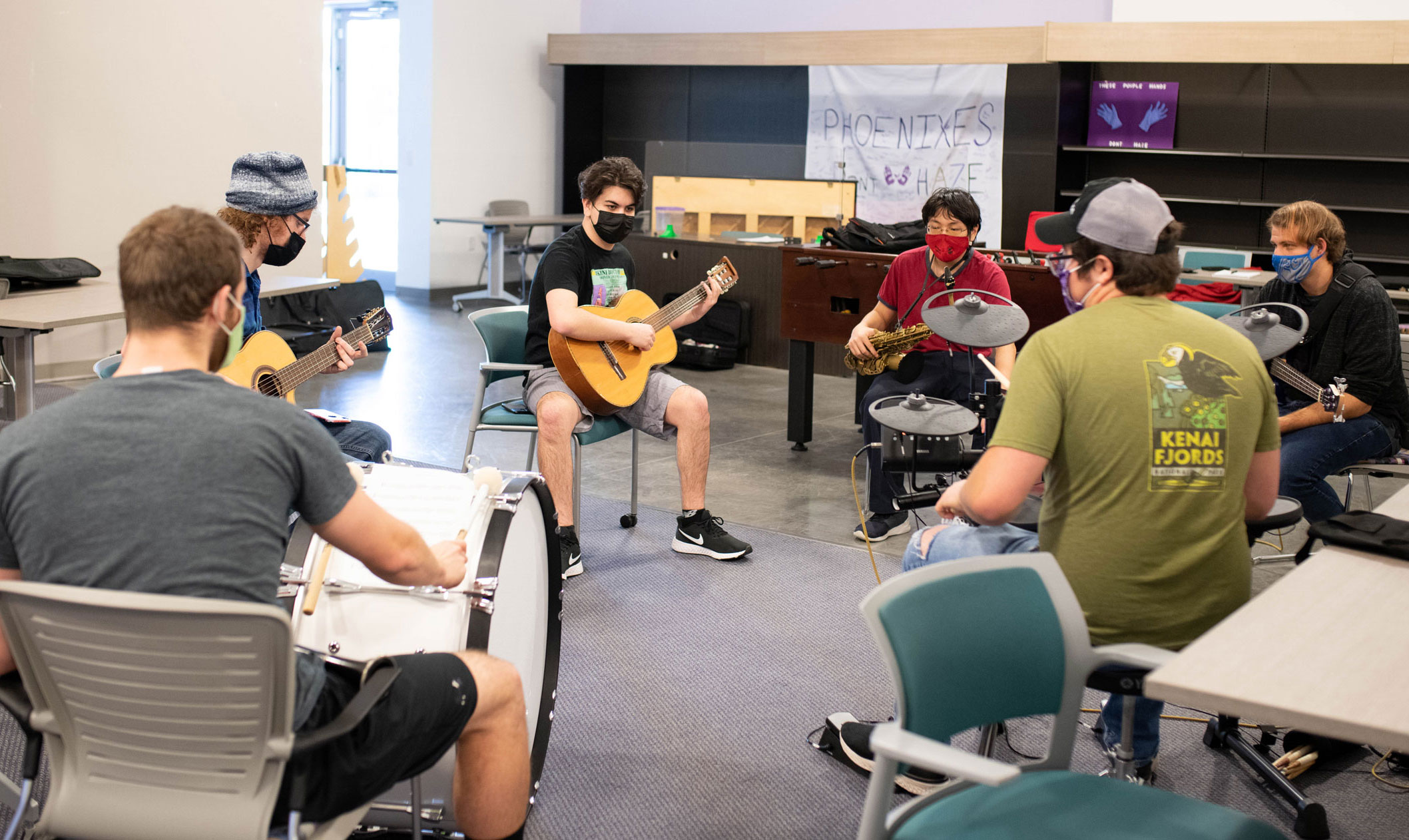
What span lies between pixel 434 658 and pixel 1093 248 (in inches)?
50.5

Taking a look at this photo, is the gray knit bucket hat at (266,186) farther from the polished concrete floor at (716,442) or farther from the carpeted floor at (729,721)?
the polished concrete floor at (716,442)

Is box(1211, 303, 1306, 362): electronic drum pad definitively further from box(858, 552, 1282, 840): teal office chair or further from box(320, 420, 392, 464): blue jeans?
box(320, 420, 392, 464): blue jeans

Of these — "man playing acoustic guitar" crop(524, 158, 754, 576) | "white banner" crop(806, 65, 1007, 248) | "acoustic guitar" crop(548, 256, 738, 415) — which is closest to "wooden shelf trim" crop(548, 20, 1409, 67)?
"white banner" crop(806, 65, 1007, 248)

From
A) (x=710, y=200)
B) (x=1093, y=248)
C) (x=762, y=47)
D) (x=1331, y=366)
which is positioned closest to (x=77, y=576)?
(x=1093, y=248)

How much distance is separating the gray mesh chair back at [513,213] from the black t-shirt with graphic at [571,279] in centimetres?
599

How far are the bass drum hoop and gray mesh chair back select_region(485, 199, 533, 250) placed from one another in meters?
7.66

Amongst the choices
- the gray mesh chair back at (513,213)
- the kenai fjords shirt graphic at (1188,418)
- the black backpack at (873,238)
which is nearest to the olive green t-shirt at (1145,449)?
the kenai fjords shirt graphic at (1188,418)

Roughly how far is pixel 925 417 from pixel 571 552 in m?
1.36

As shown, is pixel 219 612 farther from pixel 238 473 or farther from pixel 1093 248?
pixel 1093 248

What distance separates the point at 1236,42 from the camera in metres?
7.47

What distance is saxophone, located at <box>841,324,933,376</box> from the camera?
13.7 feet

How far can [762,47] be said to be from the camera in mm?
9867

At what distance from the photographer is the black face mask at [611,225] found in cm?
387

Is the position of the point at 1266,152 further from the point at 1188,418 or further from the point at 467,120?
the point at 1188,418
